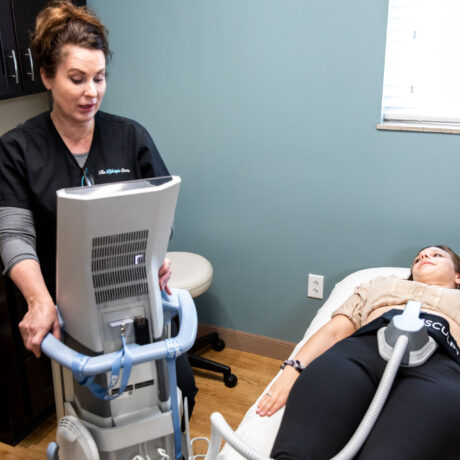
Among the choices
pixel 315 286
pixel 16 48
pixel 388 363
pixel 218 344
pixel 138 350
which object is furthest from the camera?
pixel 218 344

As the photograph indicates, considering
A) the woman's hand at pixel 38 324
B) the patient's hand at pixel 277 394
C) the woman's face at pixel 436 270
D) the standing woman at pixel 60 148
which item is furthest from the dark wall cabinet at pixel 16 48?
the woman's face at pixel 436 270

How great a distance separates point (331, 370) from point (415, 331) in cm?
23

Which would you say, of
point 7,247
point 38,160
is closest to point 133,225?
point 7,247

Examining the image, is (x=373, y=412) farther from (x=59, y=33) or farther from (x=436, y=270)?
(x=59, y=33)

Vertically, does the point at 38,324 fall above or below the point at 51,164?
below

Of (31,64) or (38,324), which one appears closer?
(38,324)

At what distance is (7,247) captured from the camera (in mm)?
1361

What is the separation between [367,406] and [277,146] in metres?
1.23

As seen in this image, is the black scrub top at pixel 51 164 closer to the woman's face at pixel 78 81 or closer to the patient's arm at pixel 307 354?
the woman's face at pixel 78 81

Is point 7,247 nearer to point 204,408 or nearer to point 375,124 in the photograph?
point 204,408

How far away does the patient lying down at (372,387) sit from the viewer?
1293mm

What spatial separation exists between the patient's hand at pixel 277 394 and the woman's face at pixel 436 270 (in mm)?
560

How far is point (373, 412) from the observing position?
4.27 feet

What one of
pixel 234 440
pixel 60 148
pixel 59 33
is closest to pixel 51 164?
pixel 60 148
